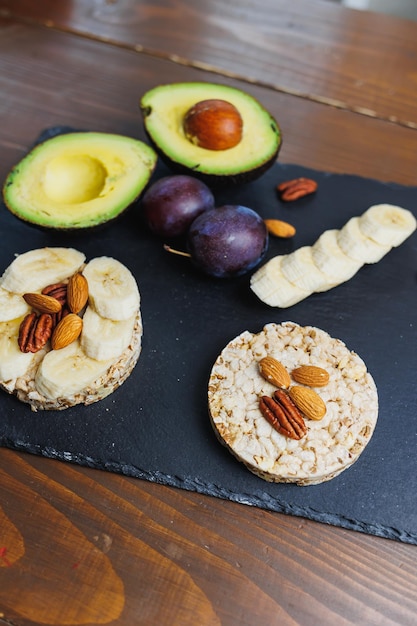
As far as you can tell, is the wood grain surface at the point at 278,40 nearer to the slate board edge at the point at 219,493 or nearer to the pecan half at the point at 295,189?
the pecan half at the point at 295,189

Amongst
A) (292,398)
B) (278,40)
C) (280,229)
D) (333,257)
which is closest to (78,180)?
(280,229)

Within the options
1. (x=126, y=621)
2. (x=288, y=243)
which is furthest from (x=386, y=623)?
(x=288, y=243)

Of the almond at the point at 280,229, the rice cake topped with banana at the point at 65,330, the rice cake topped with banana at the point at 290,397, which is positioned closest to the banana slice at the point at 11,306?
the rice cake topped with banana at the point at 65,330

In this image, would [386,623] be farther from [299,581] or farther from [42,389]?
[42,389]

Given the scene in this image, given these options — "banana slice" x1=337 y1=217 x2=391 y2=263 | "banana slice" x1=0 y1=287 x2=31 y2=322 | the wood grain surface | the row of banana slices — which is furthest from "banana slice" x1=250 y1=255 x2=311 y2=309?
the wood grain surface

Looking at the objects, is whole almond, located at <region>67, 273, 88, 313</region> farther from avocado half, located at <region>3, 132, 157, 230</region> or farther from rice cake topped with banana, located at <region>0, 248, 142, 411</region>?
avocado half, located at <region>3, 132, 157, 230</region>

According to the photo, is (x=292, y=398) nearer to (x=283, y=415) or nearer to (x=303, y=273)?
(x=283, y=415)
